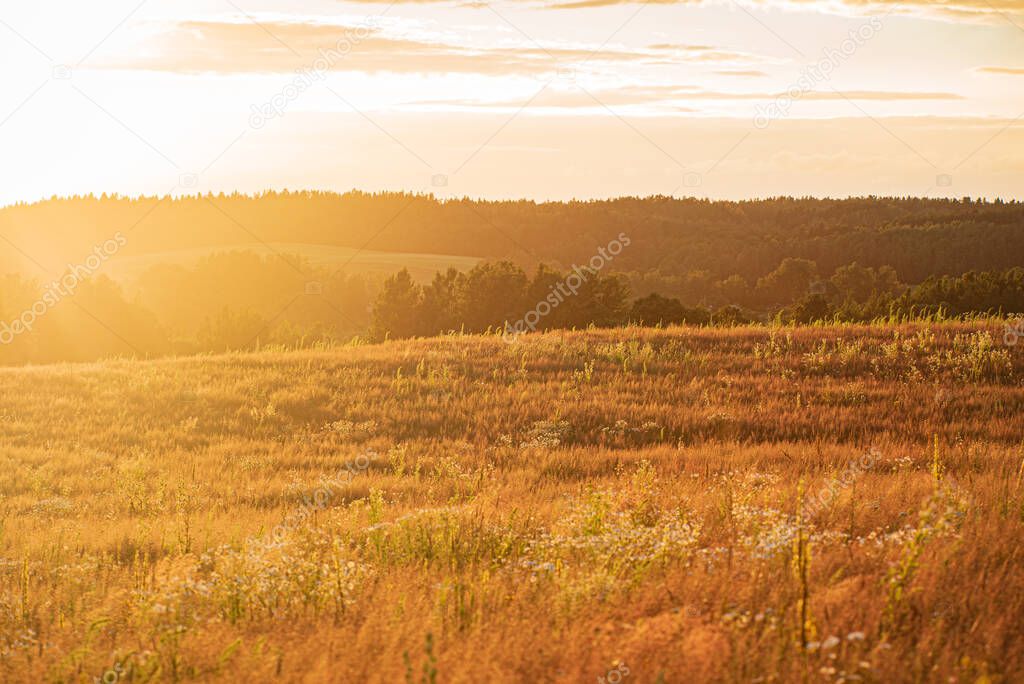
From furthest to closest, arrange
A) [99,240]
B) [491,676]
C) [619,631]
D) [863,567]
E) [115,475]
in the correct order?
1. [99,240]
2. [115,475]
3. [863,567]
4. [619,631]
5. [491,676]

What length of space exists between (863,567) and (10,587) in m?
6.65

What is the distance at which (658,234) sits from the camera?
17112 cm

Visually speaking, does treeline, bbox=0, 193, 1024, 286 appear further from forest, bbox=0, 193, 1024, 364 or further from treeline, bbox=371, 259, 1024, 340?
treeline, bbox=371, 259, 1024, 340

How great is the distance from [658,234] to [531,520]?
166973mm

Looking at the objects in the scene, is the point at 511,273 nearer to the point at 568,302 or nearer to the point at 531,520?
the point at 568,302

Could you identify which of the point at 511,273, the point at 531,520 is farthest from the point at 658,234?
the point at 531,520

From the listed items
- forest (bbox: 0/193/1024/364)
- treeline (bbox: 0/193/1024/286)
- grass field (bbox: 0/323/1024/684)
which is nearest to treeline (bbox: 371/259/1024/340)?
forest (bbox: 0/193/1024/364)

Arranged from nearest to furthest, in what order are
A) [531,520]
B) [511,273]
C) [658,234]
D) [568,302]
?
[531,520] → [568,302] → [511,273] → [658,234]

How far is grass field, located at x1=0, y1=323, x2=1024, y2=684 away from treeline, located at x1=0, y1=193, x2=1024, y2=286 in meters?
106

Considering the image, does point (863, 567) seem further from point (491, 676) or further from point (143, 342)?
point (143, 342)

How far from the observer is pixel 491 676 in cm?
441

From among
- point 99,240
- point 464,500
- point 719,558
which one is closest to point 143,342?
point 464,500

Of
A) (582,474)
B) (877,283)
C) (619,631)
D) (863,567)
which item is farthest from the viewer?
(877,283)

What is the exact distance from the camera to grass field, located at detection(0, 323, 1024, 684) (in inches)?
188
